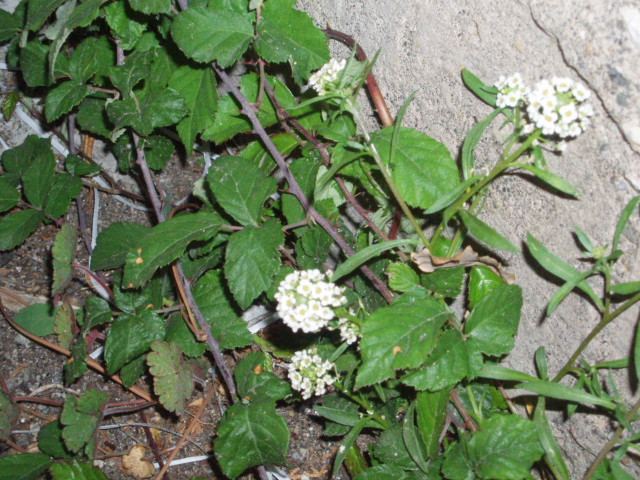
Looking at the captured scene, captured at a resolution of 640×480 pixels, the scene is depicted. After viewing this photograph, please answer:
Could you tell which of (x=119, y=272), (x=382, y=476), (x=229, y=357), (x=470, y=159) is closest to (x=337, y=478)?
(x=382, y=476)

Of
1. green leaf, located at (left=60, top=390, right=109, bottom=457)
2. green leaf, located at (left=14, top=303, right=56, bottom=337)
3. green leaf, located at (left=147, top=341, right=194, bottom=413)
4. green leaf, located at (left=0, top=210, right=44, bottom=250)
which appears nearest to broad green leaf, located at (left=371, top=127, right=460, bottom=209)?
green leaf, located at (left=147, top=341, right=194, bottom=413)

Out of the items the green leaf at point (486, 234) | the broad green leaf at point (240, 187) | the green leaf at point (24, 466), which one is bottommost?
the green leaf at point (24, 466)

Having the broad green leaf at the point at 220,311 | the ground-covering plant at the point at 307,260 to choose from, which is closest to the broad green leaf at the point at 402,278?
the ground-covering plant at the point at 307,260

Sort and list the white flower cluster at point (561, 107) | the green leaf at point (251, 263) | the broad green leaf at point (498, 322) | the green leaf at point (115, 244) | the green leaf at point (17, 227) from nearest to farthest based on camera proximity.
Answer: the white flower cluster at point (561, 107), the broad green leaf at point (498, 322), the green leaf at point (251, 263), the green leaf at point (115, 244), the green leaf at point (17, 227)

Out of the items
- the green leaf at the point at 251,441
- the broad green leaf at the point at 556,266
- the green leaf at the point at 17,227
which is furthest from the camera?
the green leaf at the point at 17,227

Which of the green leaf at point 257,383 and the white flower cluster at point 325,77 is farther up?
the white flower cluster at point 325,77

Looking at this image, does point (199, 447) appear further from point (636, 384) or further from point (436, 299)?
point (636, 384)

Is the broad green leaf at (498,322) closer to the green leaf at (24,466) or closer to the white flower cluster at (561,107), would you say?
the white flower cluster at (561,107)
